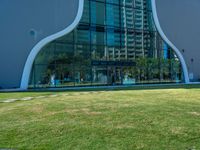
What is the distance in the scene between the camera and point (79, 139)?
6.33 meters

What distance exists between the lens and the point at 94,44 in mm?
30609

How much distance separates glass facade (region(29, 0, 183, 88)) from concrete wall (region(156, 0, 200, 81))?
6.85 ft

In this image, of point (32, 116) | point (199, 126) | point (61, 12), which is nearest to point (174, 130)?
point (199, 126)

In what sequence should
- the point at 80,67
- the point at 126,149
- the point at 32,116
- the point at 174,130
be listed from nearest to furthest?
the point at 126,149 → the point at 174,130 → the point at 32,116 → the point at 80,67

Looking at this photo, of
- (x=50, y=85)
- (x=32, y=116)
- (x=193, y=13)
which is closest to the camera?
(x=32, y=116)

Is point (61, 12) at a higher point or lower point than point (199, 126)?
higher

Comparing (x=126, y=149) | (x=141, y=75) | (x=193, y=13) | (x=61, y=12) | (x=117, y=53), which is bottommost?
(x=126, y=149)

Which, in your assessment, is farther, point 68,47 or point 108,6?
point 108,6

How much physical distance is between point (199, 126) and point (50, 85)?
2110 centimetres

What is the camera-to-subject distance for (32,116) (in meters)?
8.66

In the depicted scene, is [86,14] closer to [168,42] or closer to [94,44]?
[94,44]

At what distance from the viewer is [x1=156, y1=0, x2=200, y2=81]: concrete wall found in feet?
120

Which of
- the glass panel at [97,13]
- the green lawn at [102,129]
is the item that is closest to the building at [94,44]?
the glass panel at [97,13]

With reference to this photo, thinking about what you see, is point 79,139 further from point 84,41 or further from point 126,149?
point 84,41
